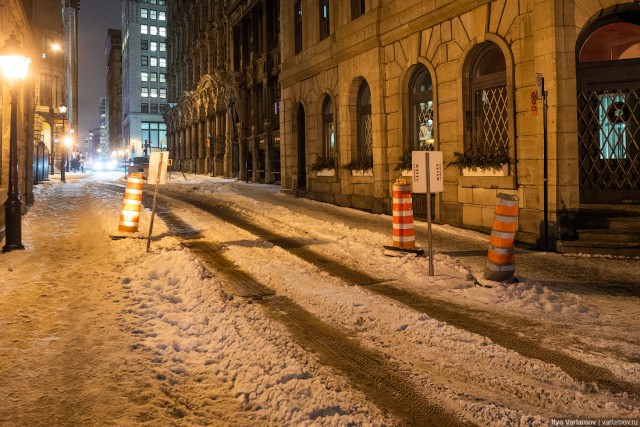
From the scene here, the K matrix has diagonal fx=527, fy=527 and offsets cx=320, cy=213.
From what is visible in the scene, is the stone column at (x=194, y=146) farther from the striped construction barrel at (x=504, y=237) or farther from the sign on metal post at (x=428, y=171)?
the striped construction barrel at (x=504, y=237)

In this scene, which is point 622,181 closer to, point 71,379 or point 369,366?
point 369,366

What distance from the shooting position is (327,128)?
70.7 ft

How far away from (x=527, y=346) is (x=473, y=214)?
830 centimetres

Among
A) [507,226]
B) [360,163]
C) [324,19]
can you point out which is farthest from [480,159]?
[324,19]

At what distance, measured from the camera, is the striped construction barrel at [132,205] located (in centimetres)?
1259

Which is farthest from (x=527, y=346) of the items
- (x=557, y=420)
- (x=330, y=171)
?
(x=330, y=171)

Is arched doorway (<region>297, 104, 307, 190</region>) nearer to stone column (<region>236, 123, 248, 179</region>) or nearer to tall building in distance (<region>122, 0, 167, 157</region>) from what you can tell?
stone column (<region>236, 123, 248, 179</region>)

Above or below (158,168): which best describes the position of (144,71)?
above

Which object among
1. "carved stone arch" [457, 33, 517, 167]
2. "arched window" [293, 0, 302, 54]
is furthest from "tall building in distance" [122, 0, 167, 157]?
"carved stone arch" [457, 33, 517, 167]

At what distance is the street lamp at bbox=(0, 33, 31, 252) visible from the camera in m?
10.5

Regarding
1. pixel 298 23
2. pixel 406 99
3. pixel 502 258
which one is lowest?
pixel 502 258

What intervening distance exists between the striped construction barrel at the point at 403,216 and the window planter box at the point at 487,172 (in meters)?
3.25

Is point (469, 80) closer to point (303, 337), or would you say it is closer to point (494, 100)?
point (494, 100)

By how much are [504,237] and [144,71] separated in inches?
4297
